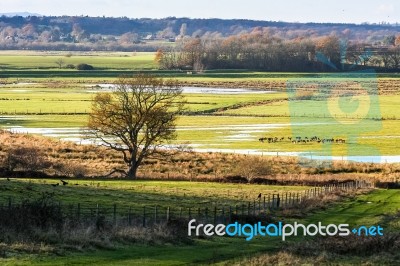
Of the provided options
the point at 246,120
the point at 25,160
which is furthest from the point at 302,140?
the point at 25,160

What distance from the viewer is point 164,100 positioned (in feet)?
201

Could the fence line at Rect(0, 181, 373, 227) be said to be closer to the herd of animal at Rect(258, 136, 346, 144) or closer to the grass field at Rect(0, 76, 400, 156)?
the grass field at Rect(0, 76, 400, 156)

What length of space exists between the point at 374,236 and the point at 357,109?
82527 millimetres

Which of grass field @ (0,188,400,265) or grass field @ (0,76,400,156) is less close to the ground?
grass field @ (0,188,400,265)

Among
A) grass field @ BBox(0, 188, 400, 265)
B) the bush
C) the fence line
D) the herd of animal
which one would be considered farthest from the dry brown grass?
grass field @ BBox(0, 188, 400, 265)

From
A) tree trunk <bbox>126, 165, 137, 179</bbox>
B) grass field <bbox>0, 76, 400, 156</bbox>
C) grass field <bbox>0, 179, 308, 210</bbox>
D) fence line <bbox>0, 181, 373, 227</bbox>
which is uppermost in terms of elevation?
fence line <bbox>0, 181, 373, 227</bbox>

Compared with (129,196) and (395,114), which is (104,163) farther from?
(395,114)

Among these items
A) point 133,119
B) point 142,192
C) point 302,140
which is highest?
point 133,119

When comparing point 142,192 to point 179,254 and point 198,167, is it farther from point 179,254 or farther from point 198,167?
point 179,254

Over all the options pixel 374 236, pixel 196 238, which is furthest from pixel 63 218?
pixel 374 236

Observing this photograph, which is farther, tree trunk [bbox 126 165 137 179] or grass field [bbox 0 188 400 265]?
tree trunk [bbox 126 165 137 179]

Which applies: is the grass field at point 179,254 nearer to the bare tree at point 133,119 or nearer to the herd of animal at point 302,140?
the bare tree at point 133,119

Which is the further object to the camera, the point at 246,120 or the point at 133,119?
the point at 246,120

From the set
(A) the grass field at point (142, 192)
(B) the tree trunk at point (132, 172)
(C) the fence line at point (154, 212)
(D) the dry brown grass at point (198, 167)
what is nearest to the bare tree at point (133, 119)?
(B) the tree trunk at point (132, 172)
